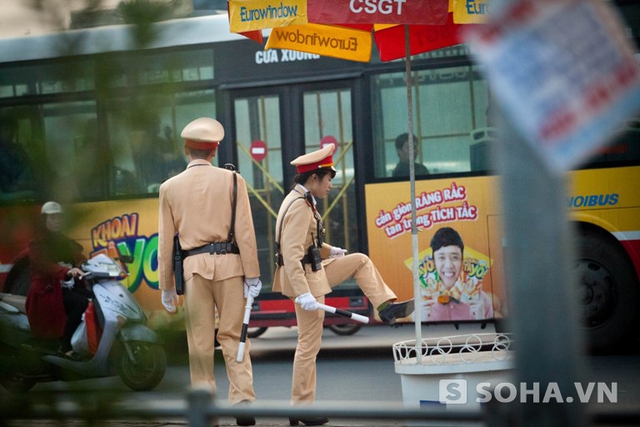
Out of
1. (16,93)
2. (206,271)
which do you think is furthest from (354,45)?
(16,93)

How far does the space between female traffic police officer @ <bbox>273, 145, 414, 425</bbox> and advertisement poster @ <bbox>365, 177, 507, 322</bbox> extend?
302 centimetres

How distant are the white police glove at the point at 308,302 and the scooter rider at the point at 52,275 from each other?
4372mm

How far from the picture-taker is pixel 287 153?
1141 centimetres

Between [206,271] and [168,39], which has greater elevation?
[168,39]

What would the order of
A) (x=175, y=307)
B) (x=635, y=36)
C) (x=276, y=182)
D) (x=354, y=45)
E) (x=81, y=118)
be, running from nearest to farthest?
(x=81, y=118)
(x=175, y=307)
(x=354, y=45)
(x=635, y=36)
(x=276, y=182)

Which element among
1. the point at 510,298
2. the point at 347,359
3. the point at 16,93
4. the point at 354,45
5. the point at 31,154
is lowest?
the point at 347,359

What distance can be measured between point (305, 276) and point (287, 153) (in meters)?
4.41

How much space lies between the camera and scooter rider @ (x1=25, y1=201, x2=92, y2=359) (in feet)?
7.55

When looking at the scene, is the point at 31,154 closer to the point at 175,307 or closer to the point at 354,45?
the point at 175,307

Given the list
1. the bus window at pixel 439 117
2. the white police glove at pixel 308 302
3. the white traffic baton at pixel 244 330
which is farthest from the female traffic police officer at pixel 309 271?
the bus window at pixel 439 117

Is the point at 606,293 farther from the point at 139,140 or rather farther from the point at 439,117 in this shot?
the point at 139,140

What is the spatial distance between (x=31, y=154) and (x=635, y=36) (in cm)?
919

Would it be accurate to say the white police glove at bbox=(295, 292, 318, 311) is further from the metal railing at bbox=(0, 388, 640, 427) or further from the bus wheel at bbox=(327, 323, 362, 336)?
the bus wheel at bbox=(327, 323, 362, 336)

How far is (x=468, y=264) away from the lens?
1049 cm
